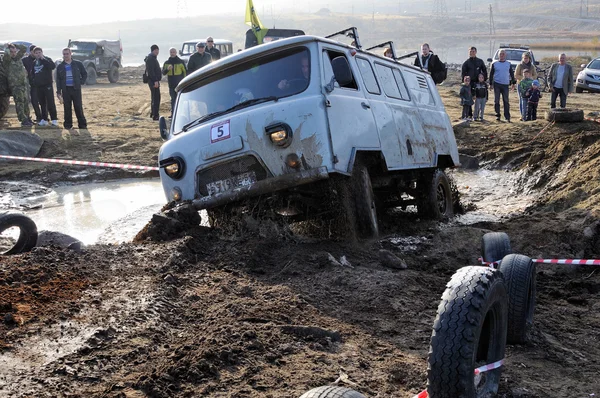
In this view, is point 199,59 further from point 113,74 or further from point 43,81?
point 113,74

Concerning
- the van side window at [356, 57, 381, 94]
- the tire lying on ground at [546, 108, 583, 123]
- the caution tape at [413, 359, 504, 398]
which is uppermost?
the van side window at [356, 57, 381, 94]

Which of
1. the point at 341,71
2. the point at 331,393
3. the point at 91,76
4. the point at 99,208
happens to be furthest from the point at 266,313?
the point at 91,76

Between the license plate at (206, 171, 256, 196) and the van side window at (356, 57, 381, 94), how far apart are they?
1.74m

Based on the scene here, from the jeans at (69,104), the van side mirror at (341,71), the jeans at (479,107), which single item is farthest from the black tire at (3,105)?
the van side mirror at (341,71)

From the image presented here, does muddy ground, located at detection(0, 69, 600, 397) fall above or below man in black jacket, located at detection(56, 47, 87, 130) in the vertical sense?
below

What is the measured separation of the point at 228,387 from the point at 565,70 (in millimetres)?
15779

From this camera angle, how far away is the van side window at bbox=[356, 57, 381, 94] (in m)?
7.61

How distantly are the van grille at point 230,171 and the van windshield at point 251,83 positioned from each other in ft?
1.88

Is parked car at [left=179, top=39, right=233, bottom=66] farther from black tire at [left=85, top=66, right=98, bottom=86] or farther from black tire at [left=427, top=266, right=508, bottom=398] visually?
black tire at [left=427, top=266, right=508, bottom=398]

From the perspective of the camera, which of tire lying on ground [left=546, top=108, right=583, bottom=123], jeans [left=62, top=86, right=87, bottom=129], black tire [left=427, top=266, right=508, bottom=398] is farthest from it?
jeans [left=62, top=86, right=87, bottom=129]

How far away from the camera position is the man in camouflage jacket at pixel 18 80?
16031 millimetres

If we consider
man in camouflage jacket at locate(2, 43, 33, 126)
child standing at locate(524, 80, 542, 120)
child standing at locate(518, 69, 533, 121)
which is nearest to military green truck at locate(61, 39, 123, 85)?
man in camouflage jacket at locate(2, 43, 33, 126)

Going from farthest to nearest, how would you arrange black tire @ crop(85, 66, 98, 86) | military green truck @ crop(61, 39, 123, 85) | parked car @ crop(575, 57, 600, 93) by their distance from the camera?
military green truck @ crop(61, 39, 123, 85), black tire @ crop(85, 66, 98, 86), parked car @ crop(575, 57, 600, 93)

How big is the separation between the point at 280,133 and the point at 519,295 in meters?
2.62
